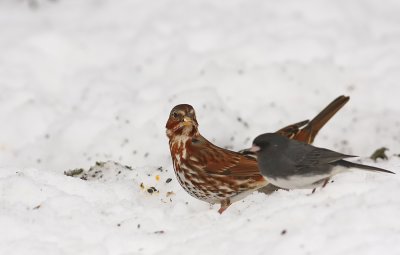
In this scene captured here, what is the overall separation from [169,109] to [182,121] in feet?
7.72

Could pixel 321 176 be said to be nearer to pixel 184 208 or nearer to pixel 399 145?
pixel 184 208

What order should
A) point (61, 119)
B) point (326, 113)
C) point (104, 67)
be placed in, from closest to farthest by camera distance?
point (326, 113)
point (61, 119)
point (104, 67)

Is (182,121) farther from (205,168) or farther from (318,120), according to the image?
(318,120)

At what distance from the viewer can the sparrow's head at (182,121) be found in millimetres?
7402

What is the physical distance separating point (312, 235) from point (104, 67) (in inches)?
240

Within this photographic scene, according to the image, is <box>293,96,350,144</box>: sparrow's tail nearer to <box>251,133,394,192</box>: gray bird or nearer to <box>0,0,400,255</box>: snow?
<box>0,0,400,255</box>: snow

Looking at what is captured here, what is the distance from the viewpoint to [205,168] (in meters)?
7.45

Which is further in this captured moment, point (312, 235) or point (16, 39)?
point (16, 39)

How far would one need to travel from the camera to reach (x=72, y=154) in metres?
9.46

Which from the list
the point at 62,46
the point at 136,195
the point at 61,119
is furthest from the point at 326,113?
the point at 62,46

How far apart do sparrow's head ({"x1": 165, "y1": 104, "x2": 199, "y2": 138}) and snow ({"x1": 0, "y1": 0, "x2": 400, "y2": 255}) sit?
649 mm

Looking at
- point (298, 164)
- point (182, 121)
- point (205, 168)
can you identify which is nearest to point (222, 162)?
point (205, 168)

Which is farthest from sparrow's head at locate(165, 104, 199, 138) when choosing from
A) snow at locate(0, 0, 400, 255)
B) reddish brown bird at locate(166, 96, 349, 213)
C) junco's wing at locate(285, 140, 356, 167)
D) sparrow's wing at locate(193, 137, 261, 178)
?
junco's wing at locate(285, 140, 356, 167)

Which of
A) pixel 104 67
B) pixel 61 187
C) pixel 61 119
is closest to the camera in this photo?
pixel 61 187
